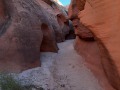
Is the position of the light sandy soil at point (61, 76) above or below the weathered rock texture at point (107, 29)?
below

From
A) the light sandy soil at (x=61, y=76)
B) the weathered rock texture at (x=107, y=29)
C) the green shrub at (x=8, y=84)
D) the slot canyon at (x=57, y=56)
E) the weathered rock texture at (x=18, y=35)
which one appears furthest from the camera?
the weathered rock texture at (x=18, y=35)

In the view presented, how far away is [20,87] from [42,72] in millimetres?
1142

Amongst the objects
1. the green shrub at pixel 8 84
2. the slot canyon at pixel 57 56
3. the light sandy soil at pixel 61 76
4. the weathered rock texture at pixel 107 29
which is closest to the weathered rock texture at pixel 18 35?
the slot canyon at pixel 57 56

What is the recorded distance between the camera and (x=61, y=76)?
606cm

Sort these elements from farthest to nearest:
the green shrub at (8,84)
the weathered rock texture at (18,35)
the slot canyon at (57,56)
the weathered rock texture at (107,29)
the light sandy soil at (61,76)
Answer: the weathered rock texture at (18,35), the light sandy soil at (61,76), the green shrub at (8,84), the slot canyon at (57,56), the weathered rock texture at (107,29)

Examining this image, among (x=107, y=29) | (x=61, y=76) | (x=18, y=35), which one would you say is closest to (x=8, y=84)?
(x=61, y=76)

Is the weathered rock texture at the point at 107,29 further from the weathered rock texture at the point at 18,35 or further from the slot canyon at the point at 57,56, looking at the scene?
the weathered rock texture at the point at 18,35

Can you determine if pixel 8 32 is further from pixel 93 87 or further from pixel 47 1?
pixel 47 1

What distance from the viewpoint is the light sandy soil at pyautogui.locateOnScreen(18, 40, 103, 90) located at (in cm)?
547

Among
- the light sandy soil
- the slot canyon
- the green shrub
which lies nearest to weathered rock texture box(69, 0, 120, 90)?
the slot canyon

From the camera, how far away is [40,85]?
5.37 m

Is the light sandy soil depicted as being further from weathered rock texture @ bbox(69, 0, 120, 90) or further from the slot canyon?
weathered rock texture @ bbox(69, 0, 120, 90)

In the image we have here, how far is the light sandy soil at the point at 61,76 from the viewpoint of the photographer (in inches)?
215

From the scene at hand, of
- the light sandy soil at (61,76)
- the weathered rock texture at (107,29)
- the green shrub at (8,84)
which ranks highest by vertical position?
the weathered rock texture at (107,29)
